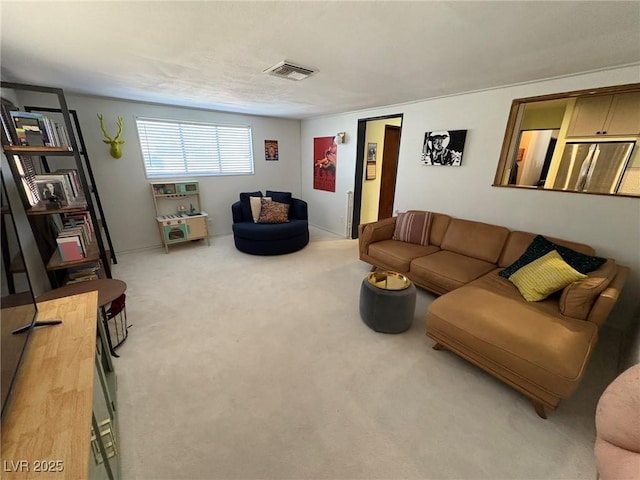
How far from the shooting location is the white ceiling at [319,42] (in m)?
1.24

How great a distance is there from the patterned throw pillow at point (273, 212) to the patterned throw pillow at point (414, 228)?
71.5 inches

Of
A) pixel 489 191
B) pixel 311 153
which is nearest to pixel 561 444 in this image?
pixel 489 191

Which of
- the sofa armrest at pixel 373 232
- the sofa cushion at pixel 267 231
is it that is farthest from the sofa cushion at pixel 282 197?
the sofa armrest at pixel 373 232

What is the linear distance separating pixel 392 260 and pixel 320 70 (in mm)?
1976

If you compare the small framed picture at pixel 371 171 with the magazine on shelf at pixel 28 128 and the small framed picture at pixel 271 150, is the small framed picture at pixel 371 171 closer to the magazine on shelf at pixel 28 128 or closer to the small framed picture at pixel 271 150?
the small framed picture at pixel 271 150

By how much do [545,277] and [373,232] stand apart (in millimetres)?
1648

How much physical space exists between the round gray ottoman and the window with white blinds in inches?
142

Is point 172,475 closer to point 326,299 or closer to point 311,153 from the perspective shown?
point 326,299

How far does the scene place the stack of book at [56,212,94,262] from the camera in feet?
6.42

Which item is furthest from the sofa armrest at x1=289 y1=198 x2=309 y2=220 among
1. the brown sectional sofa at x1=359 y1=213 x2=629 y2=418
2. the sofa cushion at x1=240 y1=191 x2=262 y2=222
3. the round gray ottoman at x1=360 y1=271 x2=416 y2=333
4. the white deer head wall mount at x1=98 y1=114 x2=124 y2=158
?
the white deer head wall mount at x1=98 y1=114 x2=124 y2=158

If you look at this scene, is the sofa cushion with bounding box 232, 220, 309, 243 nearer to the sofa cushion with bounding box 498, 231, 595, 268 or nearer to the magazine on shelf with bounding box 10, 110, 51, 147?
the magazine on shelf with bounding box 10, 110, 51, 147

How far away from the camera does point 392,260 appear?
112 inches

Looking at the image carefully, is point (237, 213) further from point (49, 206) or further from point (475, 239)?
point (475, 239)

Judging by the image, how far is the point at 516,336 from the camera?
1545mm
